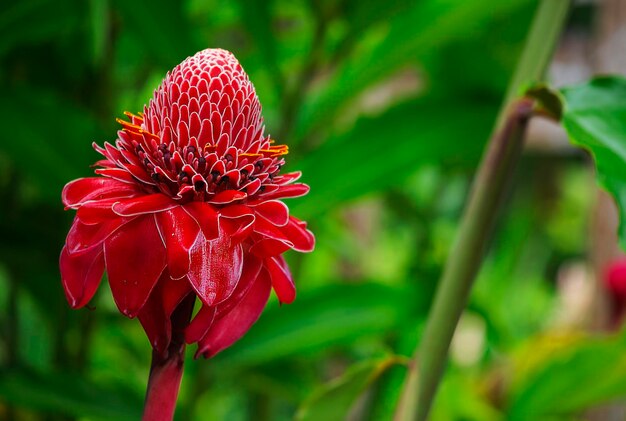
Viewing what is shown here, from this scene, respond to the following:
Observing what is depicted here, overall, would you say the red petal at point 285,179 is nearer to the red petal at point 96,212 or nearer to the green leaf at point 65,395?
the red petal at point 96,212

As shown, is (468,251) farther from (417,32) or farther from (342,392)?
(417,32)

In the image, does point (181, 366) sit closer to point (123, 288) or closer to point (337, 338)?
point (123, 288)

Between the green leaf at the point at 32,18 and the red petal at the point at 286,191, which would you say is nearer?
the red petal at the point at 286,191

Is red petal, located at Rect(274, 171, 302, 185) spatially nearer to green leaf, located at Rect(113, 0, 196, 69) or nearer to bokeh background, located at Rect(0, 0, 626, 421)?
bokeh background, located at Rect(0, 0, 626, 421)

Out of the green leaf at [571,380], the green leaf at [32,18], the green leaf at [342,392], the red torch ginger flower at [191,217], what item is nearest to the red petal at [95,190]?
the red torch ginger flower at [191,217]

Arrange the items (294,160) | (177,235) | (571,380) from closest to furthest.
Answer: (177,235)
(294,160)
(571,380)

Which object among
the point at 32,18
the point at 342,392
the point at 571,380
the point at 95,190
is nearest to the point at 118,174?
the point at 95,190
